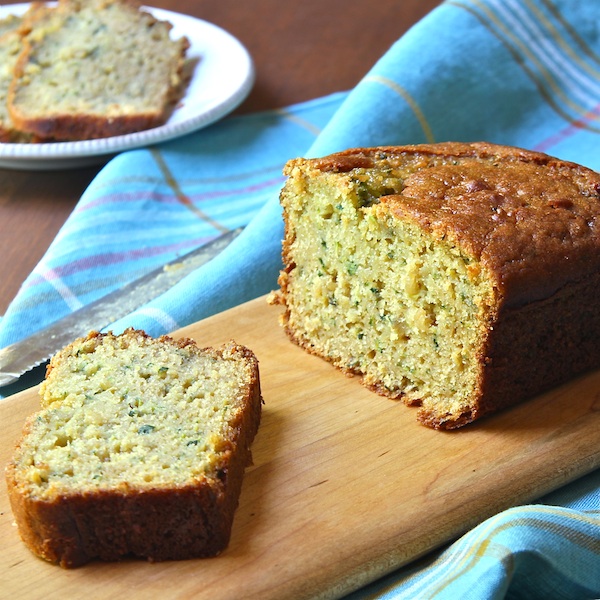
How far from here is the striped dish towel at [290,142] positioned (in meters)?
4.09

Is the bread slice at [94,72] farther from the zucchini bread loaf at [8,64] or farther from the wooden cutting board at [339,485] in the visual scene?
the wooden cutting board at [339,485]

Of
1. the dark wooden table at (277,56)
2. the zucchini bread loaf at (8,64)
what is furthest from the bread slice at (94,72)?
the dark wooden table at (277,56)

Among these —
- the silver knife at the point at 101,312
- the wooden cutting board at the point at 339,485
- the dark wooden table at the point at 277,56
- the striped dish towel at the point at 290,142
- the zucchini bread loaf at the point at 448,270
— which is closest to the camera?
the wooden cutting board at the point at 339,485

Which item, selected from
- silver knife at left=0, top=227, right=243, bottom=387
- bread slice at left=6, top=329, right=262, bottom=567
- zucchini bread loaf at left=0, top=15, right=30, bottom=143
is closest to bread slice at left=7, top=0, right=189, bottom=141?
zucchini bread loaf at left=0, top=15, right=30, bottom=143

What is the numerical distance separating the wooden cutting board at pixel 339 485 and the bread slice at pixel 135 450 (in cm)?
7

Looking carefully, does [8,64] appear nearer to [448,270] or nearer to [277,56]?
[277,56]

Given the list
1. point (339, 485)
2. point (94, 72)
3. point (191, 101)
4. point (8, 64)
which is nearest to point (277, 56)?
point (191, 101)

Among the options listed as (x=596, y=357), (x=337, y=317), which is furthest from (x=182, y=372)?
(x=596, y=357)

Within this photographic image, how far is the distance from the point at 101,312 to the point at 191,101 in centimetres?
192

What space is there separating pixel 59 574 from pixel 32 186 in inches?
107

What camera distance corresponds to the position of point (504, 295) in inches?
117

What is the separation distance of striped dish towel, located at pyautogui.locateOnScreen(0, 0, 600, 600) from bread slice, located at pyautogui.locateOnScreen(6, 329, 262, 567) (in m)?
0.62

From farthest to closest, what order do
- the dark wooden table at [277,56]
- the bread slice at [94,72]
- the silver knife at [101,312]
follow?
the bread slice at [94,72] < the dark wooden table at [277,56] < the silver knife at [101,312]

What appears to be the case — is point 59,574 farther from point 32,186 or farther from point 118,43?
point 118,43
